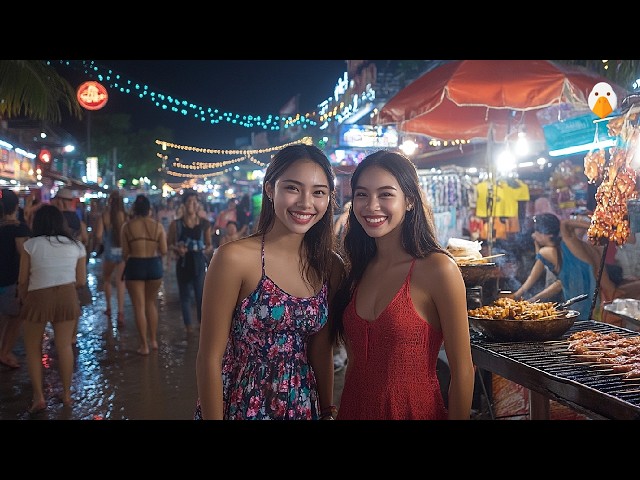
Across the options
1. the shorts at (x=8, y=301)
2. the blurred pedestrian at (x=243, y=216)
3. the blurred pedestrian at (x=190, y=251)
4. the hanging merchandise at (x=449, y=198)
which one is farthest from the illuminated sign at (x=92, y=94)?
the shorts at (x=8, y=301)

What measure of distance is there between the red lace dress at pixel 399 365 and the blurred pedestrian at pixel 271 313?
0.31 meters

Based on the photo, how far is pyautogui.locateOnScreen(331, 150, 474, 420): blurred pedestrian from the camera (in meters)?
2.85

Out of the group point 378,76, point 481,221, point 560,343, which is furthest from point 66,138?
point 560,343

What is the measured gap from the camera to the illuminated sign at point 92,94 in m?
21.5

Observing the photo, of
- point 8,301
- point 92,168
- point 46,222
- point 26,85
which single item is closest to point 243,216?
point 26,85

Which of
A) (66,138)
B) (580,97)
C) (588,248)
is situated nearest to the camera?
(580,97)

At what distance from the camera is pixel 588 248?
6.38 meters

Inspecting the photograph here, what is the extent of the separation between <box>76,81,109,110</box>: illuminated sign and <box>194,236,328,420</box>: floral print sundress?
68.1ft

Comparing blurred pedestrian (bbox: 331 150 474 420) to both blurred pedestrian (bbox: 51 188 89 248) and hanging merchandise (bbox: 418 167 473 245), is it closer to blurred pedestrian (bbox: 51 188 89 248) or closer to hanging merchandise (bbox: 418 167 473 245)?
hanging merchandise (bbox: 418 167 473 245)

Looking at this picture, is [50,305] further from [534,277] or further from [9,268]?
[534,277]

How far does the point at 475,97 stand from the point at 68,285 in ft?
15.6

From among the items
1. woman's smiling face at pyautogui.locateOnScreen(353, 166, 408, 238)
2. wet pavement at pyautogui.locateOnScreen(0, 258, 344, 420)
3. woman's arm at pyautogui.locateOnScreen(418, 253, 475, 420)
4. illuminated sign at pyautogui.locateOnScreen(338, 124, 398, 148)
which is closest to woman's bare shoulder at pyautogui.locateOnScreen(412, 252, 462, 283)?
woman's arm at pyautogui.locateOnScreen(418, 253, 475, 420)

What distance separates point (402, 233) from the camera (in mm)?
3162
